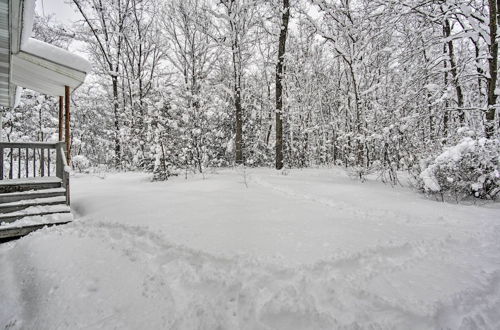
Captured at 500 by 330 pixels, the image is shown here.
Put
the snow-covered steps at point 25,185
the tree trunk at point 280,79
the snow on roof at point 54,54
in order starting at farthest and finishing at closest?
1. the tree trunk at point 280,79
2. the snow-covered steps at point 25,185
3. the snow on roof at point 54,54

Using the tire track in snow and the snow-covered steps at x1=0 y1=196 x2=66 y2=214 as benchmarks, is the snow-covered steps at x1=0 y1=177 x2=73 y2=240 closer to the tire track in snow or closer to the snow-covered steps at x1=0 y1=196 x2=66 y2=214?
the snow-covered steps at x1=0 y1=196 x2=66 y2=214

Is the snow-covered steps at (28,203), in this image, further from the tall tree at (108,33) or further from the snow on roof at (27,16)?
the tall tree at (108,33)

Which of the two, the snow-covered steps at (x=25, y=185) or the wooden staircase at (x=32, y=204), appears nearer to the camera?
the wooden staircase at (x=32, y=204)

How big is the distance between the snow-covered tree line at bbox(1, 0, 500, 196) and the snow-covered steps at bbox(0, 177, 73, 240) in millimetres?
3260

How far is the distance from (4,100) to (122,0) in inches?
432

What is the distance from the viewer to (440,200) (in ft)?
16.9

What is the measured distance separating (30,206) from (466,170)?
821 centimetres

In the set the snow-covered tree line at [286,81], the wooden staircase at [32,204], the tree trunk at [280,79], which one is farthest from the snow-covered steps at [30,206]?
the tree trunk at [280,79]

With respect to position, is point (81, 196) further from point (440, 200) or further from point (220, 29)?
point (220, 29)

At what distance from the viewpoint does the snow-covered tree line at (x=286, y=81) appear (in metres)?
6.08

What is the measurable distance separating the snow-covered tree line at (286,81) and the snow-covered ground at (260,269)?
2.92 m

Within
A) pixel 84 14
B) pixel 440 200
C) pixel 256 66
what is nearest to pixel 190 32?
pixel 256 66

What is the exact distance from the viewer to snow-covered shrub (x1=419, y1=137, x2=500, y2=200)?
4.39 m

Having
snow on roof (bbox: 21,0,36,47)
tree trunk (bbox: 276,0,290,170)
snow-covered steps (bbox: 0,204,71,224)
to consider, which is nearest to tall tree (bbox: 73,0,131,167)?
tree trunk (bbox: 276,0,290,170)
